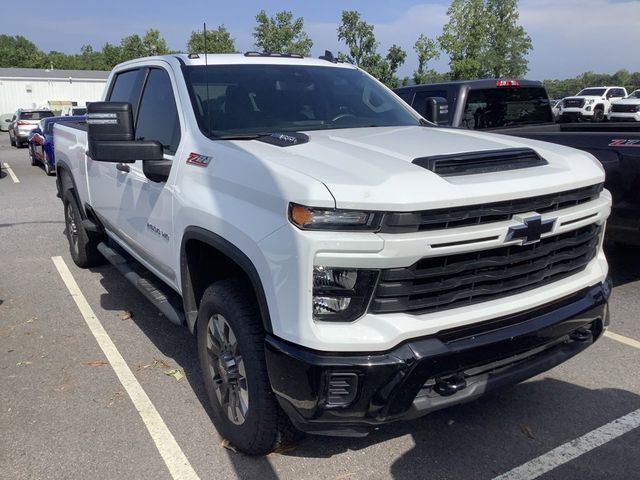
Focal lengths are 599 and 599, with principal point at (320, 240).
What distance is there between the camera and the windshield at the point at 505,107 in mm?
7207

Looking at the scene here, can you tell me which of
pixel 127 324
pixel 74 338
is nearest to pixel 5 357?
pixel 74 338

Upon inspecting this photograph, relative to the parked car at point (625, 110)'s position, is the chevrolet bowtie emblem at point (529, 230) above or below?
above

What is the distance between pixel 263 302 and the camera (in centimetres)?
265

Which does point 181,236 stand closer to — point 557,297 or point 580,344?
point 557,297

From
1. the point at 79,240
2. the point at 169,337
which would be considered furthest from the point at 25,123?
the point at 169,337

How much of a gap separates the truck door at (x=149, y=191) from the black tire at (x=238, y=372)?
638 mm

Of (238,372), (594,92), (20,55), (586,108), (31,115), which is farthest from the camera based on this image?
(20,55)

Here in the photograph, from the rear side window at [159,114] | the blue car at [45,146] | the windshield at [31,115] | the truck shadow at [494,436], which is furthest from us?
the windshield at [31,115]

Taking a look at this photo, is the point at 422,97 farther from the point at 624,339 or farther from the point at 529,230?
the point at 529,230

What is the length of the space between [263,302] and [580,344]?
1.72 m

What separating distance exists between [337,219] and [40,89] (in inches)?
2289

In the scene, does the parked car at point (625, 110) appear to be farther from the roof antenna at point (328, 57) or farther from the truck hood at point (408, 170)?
the truck hood at point (408, 170)

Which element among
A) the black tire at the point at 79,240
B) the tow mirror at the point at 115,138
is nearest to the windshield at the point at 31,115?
the black tire at the point at 79,240

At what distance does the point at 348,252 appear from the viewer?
2385 millimetres
